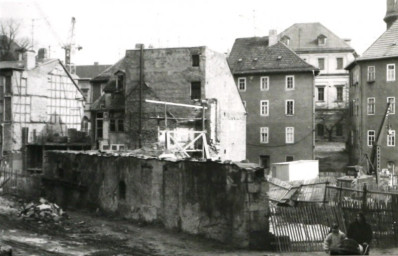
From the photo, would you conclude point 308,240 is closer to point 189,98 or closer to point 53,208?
point 53,208

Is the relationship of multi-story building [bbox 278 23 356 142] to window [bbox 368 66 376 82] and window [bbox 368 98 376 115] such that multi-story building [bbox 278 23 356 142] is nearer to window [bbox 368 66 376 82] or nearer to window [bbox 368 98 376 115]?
window [bbox 368 98 376 115]

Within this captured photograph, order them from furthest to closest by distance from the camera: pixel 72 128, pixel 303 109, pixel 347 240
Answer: pixel 72 128, pixel 303 109, pixel 347 240

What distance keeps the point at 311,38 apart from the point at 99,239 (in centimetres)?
5240

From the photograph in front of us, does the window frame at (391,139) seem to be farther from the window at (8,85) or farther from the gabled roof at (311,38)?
the window at (8,85)

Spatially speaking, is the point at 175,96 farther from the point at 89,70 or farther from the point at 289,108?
the point at 89,70

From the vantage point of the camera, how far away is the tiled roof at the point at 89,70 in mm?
72625

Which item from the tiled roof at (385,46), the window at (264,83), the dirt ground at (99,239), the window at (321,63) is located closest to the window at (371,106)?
the tiled roof at (385,46)

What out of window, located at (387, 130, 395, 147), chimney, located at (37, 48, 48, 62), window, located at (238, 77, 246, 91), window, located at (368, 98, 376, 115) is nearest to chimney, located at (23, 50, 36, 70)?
chimney, located at (37, 48, 48, 62)

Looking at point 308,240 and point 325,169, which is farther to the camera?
point 325,169

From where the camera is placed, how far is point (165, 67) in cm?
3822

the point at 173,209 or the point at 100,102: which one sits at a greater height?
the point at 100,102

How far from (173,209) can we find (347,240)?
27.3ft

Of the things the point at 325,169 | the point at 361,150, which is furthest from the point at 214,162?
the point at 325,169

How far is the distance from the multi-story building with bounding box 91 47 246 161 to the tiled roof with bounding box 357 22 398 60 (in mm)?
13245
